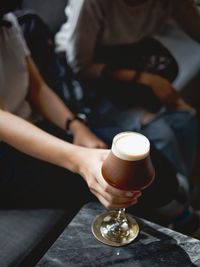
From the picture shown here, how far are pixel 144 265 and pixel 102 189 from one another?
0.21m

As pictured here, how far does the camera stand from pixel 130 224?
1.16 meters

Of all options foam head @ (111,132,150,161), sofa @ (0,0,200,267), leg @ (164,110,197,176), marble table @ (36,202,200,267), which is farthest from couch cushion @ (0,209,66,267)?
leg @ (164,110,197,176)

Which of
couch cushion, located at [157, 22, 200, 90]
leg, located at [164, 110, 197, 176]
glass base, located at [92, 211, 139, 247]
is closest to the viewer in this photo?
glass base, located at [92, 211, 139, 247]

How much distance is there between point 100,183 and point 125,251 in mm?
187

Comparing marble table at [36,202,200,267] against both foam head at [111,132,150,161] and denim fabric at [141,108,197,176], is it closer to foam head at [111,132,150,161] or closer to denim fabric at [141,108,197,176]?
foam head at [111,132,150,161]

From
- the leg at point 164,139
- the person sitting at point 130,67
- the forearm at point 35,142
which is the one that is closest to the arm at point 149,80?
the person sitting at point 130,67

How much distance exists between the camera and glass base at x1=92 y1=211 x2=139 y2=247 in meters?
1.11

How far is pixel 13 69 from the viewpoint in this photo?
4.63 ft

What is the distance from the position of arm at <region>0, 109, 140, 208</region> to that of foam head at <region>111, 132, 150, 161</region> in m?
0.10

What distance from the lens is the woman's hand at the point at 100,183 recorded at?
1036 mm

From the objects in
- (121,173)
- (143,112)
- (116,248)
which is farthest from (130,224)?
(143,112)

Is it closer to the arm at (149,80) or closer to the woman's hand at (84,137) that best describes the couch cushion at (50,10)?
the arm at (149,80)

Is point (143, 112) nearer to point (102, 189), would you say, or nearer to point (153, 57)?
point (153, 57)

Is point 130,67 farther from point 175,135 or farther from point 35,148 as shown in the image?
point 35,148
